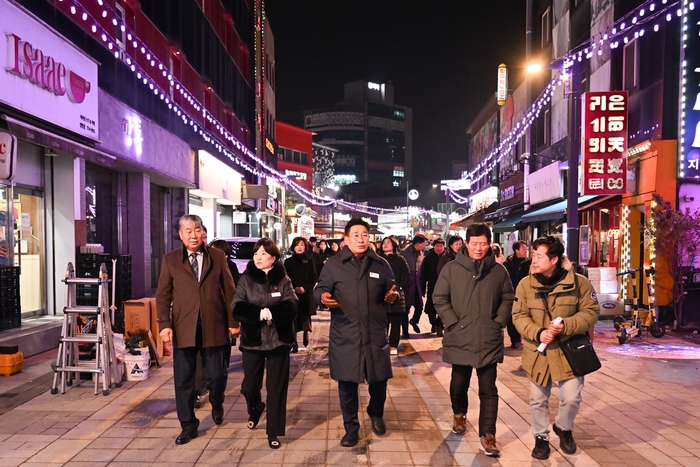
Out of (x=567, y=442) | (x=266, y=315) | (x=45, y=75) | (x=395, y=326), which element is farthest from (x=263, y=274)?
(x=45, y=75)

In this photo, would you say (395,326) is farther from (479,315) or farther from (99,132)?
(99,132)

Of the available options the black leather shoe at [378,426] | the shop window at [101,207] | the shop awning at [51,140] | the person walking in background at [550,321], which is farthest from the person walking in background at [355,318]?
the shop window at [101,207]

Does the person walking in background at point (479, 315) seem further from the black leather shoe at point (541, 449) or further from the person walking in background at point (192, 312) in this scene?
the person walking in background at point (192, 312)

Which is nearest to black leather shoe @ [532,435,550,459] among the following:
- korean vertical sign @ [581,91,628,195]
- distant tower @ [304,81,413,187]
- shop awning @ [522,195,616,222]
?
korean vertical sign @ [581,91,628,195]

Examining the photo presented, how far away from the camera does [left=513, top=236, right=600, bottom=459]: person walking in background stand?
4.36m

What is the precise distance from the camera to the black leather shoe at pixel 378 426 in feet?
16.2

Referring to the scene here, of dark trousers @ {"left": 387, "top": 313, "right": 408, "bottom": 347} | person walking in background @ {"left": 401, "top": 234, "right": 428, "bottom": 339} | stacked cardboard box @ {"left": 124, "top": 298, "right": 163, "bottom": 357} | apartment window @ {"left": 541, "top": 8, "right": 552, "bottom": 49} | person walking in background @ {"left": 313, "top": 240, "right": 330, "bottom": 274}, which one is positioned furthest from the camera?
apartment window @ {"left": 541, "top": 8, "right": 552, "bottom": 49}

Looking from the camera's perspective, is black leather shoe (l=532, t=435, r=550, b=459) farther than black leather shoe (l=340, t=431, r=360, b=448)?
No

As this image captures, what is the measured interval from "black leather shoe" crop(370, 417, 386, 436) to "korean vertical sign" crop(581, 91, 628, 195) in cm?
944

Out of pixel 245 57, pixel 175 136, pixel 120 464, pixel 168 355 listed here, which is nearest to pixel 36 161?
pixel 168 355

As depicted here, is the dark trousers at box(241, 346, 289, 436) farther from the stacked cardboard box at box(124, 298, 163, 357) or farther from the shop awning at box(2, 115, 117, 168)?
the shop awning at box(2, 115, 117, 168)

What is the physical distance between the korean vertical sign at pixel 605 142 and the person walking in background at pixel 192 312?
32.8 feet

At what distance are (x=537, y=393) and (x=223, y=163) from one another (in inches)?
777

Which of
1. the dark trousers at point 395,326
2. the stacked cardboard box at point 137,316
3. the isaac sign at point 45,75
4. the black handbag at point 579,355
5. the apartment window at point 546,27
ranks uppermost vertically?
the apartment window at point 546,27
